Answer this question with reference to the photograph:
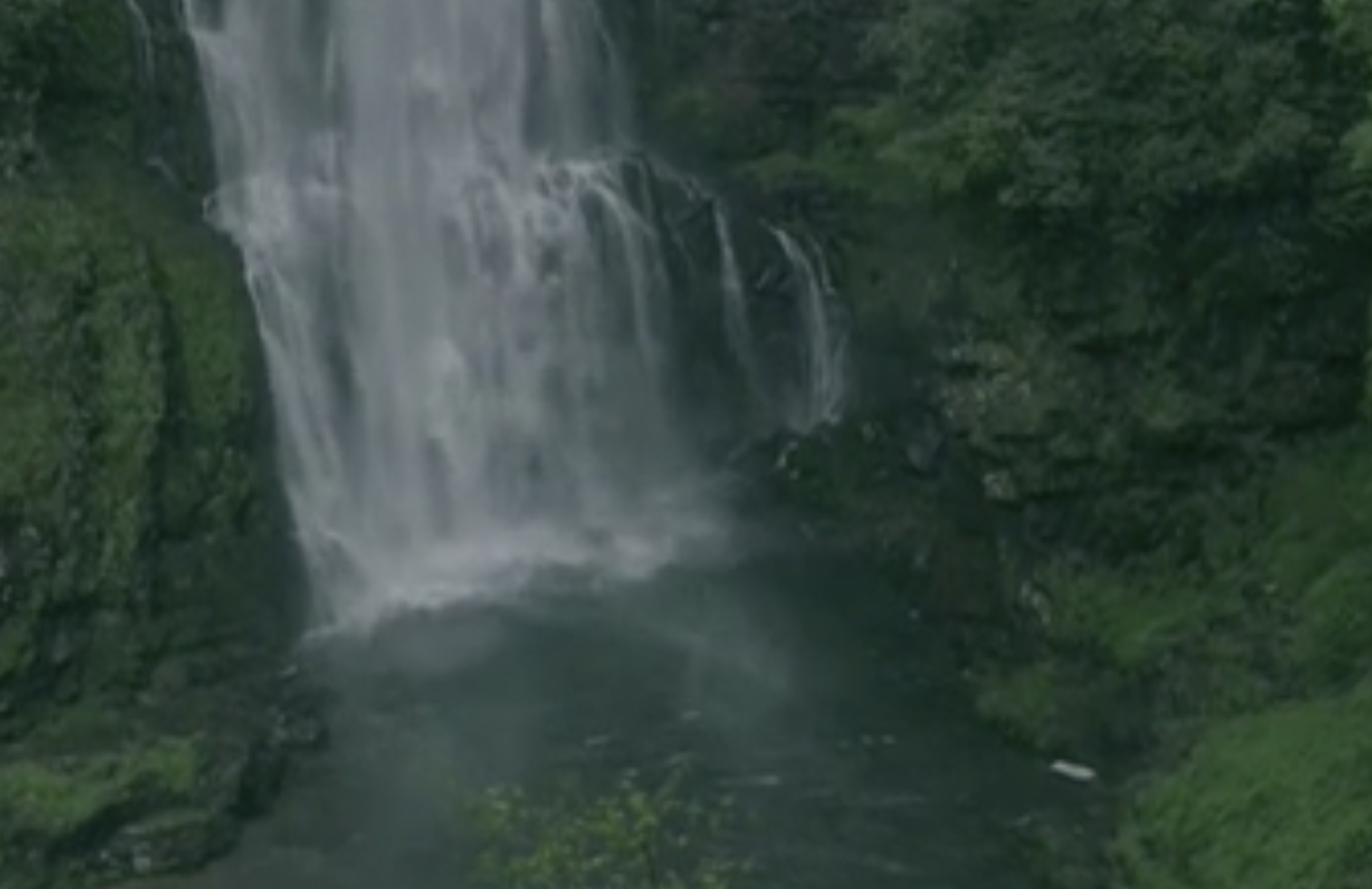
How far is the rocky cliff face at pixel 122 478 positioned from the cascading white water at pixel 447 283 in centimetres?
84

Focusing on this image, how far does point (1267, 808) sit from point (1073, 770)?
2.32 m

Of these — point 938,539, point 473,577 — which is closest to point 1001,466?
point 938,539

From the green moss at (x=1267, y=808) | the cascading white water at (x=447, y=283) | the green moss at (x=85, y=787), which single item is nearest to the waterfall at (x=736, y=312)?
the cascading white water at (x=447, y=283)

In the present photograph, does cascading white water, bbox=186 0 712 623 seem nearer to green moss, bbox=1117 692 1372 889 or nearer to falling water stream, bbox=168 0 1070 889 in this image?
falling water stream, bbox=168 0 1070 889

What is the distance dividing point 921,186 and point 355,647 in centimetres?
618

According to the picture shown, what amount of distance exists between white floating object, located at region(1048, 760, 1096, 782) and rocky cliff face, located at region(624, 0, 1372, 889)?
167 millimetres

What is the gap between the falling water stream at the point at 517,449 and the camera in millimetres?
20234

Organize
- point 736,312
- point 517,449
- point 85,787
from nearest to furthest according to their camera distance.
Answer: point 85,787, point 517,449, point 736,312

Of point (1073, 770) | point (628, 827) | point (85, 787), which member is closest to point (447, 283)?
point (85, 787)

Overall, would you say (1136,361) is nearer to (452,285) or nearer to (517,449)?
(517,449)

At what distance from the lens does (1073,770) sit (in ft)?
65.2

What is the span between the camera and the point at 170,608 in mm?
20875

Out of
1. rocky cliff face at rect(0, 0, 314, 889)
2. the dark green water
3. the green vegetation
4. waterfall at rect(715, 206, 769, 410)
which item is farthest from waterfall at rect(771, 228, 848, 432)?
the green vegetation

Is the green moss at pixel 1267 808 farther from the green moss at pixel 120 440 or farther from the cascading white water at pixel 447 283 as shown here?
the green moss at pixel 120 440
